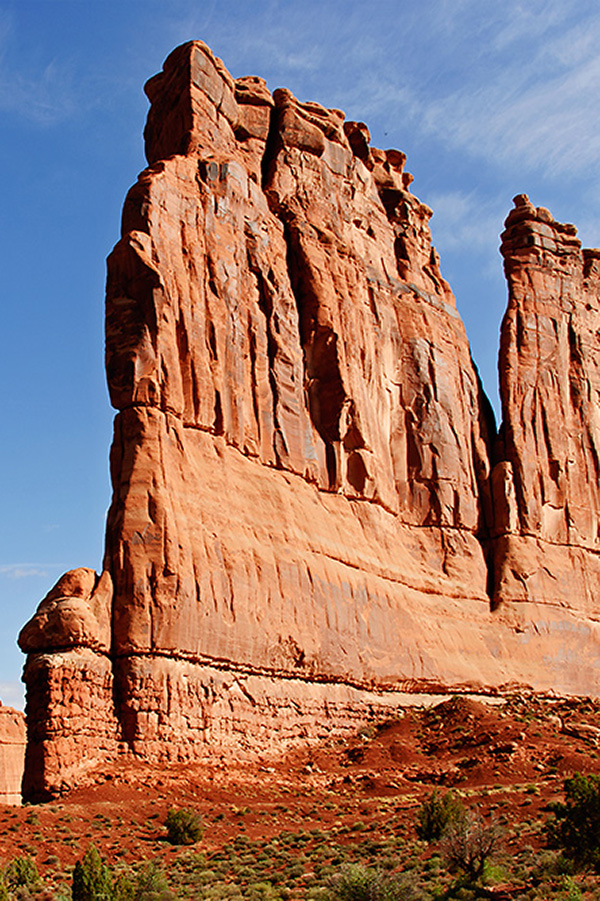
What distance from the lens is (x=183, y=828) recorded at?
22.2 m

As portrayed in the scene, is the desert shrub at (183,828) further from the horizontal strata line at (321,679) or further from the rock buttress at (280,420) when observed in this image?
the horizontal strata line at (321,679)

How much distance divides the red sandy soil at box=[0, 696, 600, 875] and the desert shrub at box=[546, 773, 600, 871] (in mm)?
1251

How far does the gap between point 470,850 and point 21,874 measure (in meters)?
7.20

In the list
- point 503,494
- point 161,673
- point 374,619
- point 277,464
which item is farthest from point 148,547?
point 503,494

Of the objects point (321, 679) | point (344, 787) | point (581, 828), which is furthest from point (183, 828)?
point (321, 679)

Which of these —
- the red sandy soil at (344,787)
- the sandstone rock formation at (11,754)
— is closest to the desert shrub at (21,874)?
the red sandy soil at (344,787)

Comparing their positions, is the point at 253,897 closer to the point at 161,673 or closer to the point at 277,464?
the point at 161,673

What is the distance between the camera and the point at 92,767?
2462cm

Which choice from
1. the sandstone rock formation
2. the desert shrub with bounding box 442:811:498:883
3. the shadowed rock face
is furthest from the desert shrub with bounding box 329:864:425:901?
the sandstone rock formation

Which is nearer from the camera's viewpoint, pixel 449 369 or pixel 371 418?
pixel 371 418

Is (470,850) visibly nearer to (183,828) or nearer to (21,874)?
(183,828)

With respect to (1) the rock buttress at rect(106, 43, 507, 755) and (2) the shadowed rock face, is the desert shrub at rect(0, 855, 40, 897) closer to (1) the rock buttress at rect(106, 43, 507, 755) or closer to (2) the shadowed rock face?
(2) the shadowed rock face

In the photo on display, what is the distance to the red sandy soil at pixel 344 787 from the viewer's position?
21547mm

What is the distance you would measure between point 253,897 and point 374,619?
17643 millimetres
